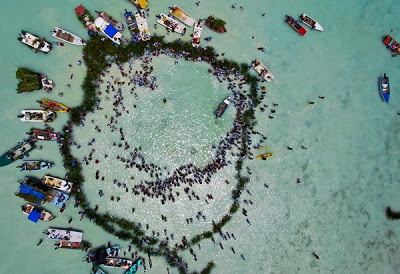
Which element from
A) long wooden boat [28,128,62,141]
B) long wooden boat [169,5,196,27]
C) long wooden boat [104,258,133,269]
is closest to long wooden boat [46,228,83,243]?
long wooden boat [104,258,133,269]

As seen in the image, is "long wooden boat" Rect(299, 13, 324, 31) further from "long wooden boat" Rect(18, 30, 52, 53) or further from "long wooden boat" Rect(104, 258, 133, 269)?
"long wooden boat" Rect(104, 258, 133, 269)

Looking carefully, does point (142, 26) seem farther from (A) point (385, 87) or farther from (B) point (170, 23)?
(A) point (385, 87)

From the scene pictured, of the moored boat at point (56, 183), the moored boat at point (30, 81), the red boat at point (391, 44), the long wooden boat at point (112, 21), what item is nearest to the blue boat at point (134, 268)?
the moored boat at point (56, 183)

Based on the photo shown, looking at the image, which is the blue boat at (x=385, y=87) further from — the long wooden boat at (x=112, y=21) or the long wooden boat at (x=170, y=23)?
the long wooden boat at (x=112, y=21)

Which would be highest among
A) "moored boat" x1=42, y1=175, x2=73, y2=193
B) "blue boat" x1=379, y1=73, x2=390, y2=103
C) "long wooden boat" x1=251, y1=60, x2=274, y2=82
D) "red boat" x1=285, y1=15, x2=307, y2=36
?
"red boat" x1=285, y1=15, x2=307, y2=36

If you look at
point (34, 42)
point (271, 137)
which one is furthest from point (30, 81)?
point (271, 137)

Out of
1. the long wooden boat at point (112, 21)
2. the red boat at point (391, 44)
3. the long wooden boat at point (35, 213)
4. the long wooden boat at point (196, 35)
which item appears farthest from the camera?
the red boat at point (391, 44)

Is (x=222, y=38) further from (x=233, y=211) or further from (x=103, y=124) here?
(x=233, y=211)
